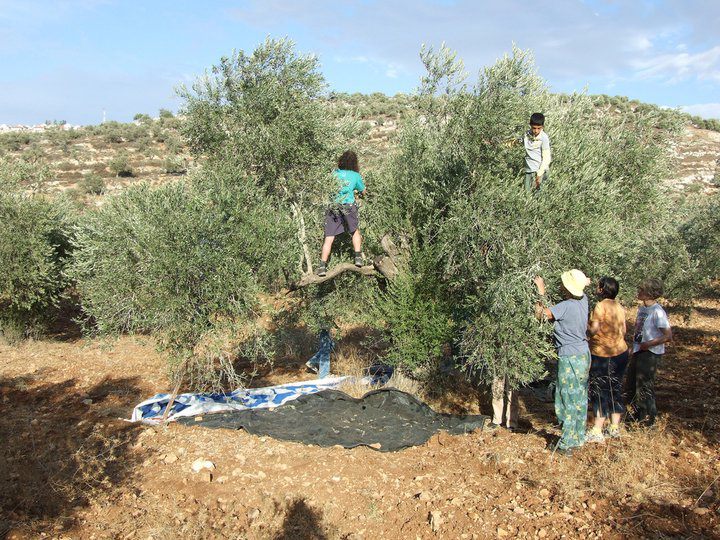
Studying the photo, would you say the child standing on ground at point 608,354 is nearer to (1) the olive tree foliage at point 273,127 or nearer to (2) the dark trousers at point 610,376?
(2) the dark trousers at point 610,376

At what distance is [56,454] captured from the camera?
24.2 ft

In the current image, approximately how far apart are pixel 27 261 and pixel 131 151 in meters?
27.1

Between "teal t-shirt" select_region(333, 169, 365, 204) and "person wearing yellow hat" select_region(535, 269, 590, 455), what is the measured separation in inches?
140

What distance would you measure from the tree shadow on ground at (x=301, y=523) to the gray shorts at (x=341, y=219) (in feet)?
14.5

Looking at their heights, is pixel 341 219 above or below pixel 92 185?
below

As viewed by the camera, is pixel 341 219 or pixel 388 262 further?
pixel 388 262

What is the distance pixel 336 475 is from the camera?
6727 mm

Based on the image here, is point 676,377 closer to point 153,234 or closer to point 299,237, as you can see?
point 299,237

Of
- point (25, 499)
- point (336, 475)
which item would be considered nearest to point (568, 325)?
point (336, 475)

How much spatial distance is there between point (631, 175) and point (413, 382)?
8409 mm

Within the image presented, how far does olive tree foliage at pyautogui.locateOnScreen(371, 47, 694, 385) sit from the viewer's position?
7305 mm

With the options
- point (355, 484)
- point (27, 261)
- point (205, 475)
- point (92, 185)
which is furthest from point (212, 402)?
point (92, 185)

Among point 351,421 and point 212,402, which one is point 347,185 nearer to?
point 351,421

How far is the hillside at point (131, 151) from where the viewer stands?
29781 mm
